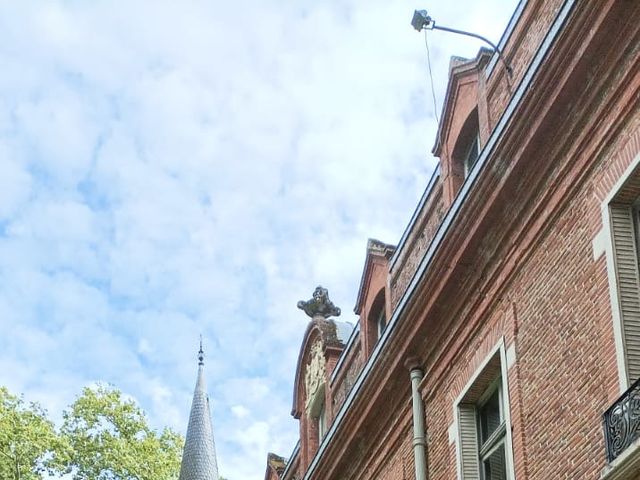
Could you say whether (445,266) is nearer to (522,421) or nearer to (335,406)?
(522,421)

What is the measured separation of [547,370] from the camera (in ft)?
42.9

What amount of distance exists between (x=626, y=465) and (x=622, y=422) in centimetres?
41

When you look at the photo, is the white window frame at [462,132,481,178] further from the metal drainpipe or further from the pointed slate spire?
the pointed slate spire

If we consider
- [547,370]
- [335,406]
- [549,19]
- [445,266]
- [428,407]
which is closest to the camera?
[547,370]

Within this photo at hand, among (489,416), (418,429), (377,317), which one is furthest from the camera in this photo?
(377,317)

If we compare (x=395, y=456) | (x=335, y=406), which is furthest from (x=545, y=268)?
(x=335, y=406)

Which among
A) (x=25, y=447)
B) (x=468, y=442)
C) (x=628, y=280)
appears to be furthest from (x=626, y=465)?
(x=25, y=447)

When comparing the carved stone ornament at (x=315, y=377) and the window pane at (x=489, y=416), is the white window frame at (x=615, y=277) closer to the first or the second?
the window pane at (x=489, y=416)

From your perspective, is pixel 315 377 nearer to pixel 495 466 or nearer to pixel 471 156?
pixel 471 156

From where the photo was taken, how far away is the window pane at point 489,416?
1497 centimetres

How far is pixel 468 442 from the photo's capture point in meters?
15.3

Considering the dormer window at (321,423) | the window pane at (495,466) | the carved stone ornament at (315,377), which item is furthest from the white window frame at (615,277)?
the dormer window at (321,423)

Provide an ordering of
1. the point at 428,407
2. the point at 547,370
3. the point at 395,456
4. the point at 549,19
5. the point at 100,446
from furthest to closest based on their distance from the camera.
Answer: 1. the point at 100,446
2. the point at 395,456
3. the point at 428,407
4. the point at 549,19
5. the point at 547,370

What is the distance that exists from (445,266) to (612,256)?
12.6 feet
